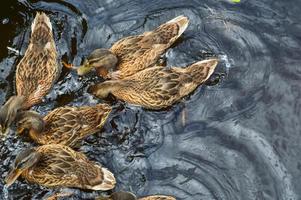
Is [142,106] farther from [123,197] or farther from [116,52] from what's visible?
[123,197]

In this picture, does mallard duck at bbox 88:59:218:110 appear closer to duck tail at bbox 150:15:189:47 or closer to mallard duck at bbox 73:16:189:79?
mallard duck at bbox 73:16:189:79

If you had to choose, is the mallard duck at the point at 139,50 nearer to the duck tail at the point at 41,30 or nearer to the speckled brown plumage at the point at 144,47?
the speckled brown plumage at the point at 144,47

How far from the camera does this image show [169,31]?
334 inches

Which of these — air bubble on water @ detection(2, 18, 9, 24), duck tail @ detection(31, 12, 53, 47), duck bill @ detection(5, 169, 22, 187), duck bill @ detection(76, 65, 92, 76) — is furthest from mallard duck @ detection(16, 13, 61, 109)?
duck bill @ detection(5, 169, 22, 187)

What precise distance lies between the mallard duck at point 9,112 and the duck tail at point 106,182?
1323mm

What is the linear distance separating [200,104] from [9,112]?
2564mm

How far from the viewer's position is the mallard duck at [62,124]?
24.8 feet

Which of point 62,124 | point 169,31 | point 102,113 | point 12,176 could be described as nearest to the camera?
point 12,176

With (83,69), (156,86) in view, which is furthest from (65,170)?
(156,86)

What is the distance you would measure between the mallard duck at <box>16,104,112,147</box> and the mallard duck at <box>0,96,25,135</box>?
96 mm

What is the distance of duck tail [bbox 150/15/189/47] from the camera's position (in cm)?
844

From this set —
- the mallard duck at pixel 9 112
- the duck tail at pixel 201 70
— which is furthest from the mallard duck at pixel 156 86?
the mallard duck at pixel 9 112

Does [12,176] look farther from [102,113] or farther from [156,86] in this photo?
[156,86]

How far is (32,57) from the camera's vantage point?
8.13 meters
